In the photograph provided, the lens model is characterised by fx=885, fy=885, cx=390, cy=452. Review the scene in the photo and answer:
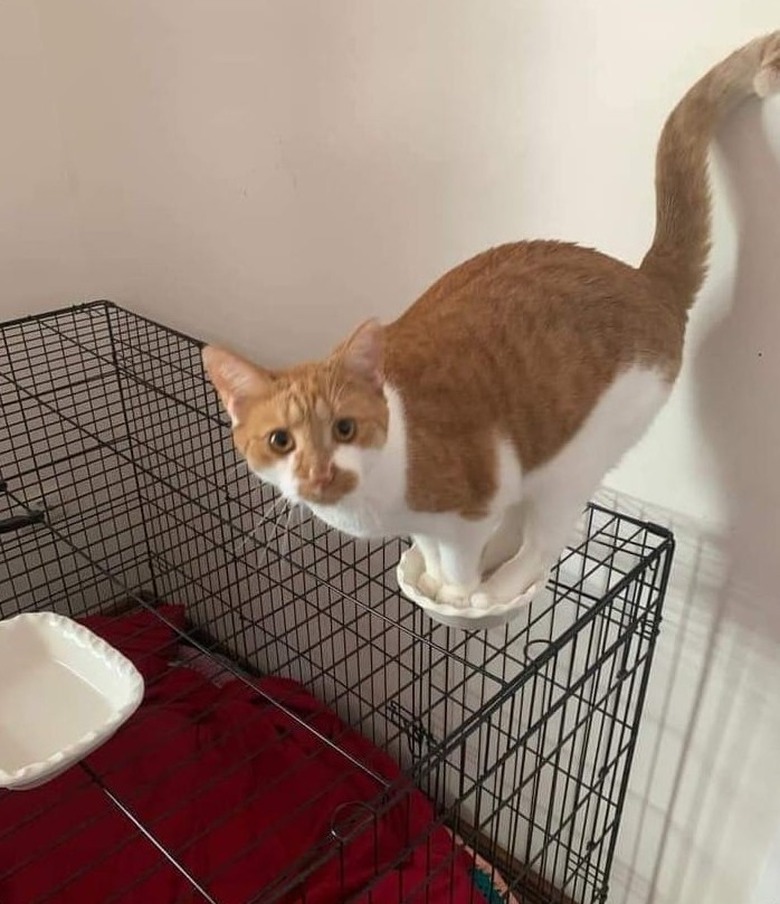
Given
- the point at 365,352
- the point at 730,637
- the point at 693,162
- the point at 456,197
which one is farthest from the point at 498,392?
the point at 730,637

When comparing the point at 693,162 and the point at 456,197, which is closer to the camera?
the point at 693,162

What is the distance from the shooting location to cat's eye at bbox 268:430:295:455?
0.65 m

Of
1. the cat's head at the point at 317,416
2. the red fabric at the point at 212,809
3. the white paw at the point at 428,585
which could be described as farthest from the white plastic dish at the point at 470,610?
the red fabric at the point at 212,809

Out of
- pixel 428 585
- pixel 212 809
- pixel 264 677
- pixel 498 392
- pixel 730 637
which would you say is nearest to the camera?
pixel 498 392

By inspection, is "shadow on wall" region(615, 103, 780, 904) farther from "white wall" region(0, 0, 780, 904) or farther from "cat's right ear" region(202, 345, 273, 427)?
"cat's right ear" region(202, 345, 273, 427)

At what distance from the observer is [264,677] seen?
160 cm

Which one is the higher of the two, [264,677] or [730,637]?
[730,637]

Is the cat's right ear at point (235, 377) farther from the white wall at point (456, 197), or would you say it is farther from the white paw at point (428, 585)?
the white wall at point (456, 197)

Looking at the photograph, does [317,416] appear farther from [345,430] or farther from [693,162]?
[693,162]

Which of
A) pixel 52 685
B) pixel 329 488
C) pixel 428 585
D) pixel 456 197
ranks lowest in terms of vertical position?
pixel 52 685

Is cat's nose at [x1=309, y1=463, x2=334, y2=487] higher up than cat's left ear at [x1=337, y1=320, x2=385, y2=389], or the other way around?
cat's left ear at [x1=337, y1=320, x2=385, y2=389]

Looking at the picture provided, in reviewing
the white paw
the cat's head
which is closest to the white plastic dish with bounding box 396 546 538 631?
the white paw

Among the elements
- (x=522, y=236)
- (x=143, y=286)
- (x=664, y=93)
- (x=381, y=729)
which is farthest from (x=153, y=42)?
(x=381, y=729)

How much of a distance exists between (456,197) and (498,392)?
0.38 metres
